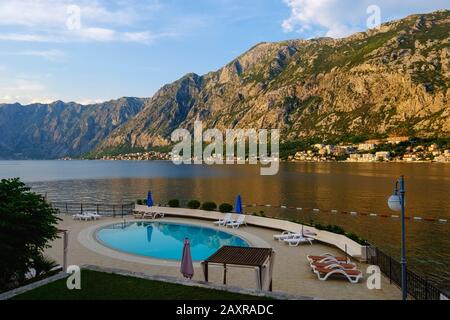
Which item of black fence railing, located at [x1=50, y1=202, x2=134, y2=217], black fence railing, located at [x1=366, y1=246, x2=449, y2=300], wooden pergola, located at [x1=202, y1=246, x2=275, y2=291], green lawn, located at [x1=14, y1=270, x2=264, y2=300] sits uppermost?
wooden pergola, located at [x1=202, y1=246, x2=275, y2=291]

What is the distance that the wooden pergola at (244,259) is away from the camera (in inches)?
510

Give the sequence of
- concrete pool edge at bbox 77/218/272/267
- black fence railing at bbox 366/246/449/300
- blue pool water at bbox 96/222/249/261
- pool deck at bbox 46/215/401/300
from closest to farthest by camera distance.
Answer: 1. black fence railing at bbox 366/246/449/300
2. pool deck at bbox 46/215/401/300
3. concrete pool edge at bbox 77/218/272/267
4. blue pool water at bbox 96/222/249/261

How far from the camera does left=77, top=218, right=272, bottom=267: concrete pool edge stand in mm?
19875

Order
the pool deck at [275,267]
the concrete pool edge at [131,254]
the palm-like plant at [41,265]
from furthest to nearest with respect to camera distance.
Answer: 1. the concrete pool edge at [131,254]
2. the palm-like plant at [41,265]
3. the pool deck at [275,267]

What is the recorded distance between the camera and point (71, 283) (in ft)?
43.0

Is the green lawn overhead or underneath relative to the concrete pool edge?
overhead

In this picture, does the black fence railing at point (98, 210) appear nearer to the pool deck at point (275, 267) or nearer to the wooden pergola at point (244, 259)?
the pool deck at point (275, 267)

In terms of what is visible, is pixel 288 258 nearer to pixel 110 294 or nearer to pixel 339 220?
pixel 110 294

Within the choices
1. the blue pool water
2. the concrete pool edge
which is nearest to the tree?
the concrete pool edge

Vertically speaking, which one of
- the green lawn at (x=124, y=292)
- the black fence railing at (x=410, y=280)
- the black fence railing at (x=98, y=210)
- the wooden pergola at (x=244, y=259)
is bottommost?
the black fence railing at (x=98, y=210)

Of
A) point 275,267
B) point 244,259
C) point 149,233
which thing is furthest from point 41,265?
point 149,233

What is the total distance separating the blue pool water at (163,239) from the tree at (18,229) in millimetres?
9098

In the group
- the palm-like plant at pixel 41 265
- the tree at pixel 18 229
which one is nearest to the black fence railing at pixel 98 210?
the palm-like plant at pixel 41 265

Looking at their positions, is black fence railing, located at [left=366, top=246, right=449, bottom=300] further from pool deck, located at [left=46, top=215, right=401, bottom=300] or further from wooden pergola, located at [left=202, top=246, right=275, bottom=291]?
wooden pergola, located at [left=202, top=246, right=275, bottom=291]
